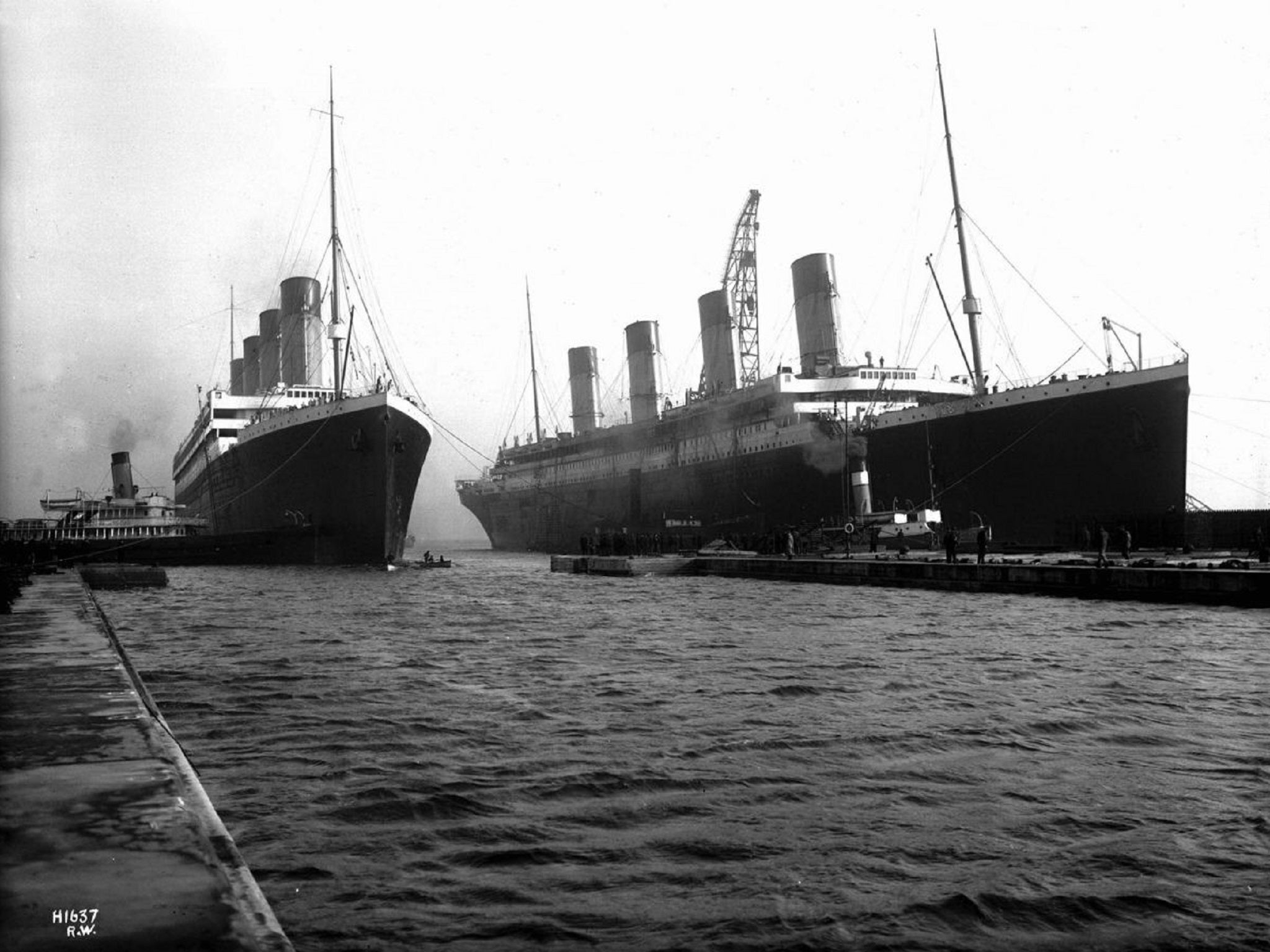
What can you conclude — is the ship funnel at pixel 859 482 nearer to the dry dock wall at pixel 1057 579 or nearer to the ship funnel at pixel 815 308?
the dry dock wall at pixel 1057 579

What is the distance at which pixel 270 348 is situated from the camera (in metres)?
70.2

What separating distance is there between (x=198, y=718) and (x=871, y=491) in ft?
137

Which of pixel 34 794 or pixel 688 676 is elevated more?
pixel 34 794

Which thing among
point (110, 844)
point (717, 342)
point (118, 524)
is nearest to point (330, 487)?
point (118, 524)

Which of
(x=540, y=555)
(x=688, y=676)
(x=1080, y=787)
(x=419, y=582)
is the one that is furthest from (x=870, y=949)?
(x=540, y=555)

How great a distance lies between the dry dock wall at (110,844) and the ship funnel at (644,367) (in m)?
71.8

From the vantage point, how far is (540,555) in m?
77.9

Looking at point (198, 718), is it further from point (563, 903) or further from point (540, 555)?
point (540, 555)

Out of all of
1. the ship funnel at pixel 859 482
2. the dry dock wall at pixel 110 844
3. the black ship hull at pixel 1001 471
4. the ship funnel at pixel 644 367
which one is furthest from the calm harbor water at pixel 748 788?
the ship funnel at pixel 644 367

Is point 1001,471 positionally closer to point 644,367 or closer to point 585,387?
point 644,367

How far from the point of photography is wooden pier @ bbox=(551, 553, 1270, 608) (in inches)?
853

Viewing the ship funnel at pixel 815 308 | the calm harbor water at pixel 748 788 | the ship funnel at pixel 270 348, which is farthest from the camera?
the ship funnel at pixel 270 348

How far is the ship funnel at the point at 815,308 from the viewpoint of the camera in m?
61.3

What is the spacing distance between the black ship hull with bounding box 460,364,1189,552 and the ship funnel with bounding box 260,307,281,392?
30806 millimetres
